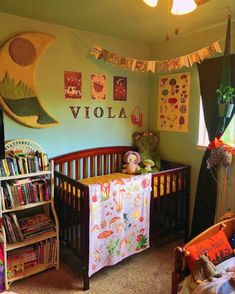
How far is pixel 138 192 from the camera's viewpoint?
2.46 metres

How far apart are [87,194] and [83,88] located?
1318 mm

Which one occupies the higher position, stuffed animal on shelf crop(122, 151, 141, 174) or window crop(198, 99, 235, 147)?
window crop(198, 99, 235, 147)

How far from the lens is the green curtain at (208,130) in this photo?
263 centimetres

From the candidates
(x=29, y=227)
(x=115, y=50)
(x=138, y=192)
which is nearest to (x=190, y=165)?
(x=138, y=192)

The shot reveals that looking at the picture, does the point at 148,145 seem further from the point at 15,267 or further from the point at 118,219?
the point at 15,267

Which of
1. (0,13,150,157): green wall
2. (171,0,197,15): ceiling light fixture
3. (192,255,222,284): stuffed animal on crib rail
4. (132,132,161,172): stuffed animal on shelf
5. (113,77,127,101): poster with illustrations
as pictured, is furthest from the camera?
(132,132,161,172): stuffed animal on shelf

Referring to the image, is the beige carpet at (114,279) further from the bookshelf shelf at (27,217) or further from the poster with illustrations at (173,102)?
the poster with illustrations at (173,102)

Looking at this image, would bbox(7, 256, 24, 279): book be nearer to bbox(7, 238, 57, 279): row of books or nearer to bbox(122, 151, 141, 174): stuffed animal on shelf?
bbox(7, 238, 57, 279): row of books

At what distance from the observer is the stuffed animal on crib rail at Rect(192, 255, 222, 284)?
1.62 metres

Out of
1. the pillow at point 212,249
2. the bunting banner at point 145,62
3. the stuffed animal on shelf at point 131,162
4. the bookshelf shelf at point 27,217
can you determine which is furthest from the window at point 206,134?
the bookshelf shelf at point 27,217

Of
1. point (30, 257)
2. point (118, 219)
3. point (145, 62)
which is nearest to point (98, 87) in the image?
point (145, 62)

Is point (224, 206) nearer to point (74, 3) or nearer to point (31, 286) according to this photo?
point (31, 286)

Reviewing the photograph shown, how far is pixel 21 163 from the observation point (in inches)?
88.0

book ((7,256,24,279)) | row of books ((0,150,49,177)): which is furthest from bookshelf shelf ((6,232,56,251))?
row of books ((0,150,49,177))
